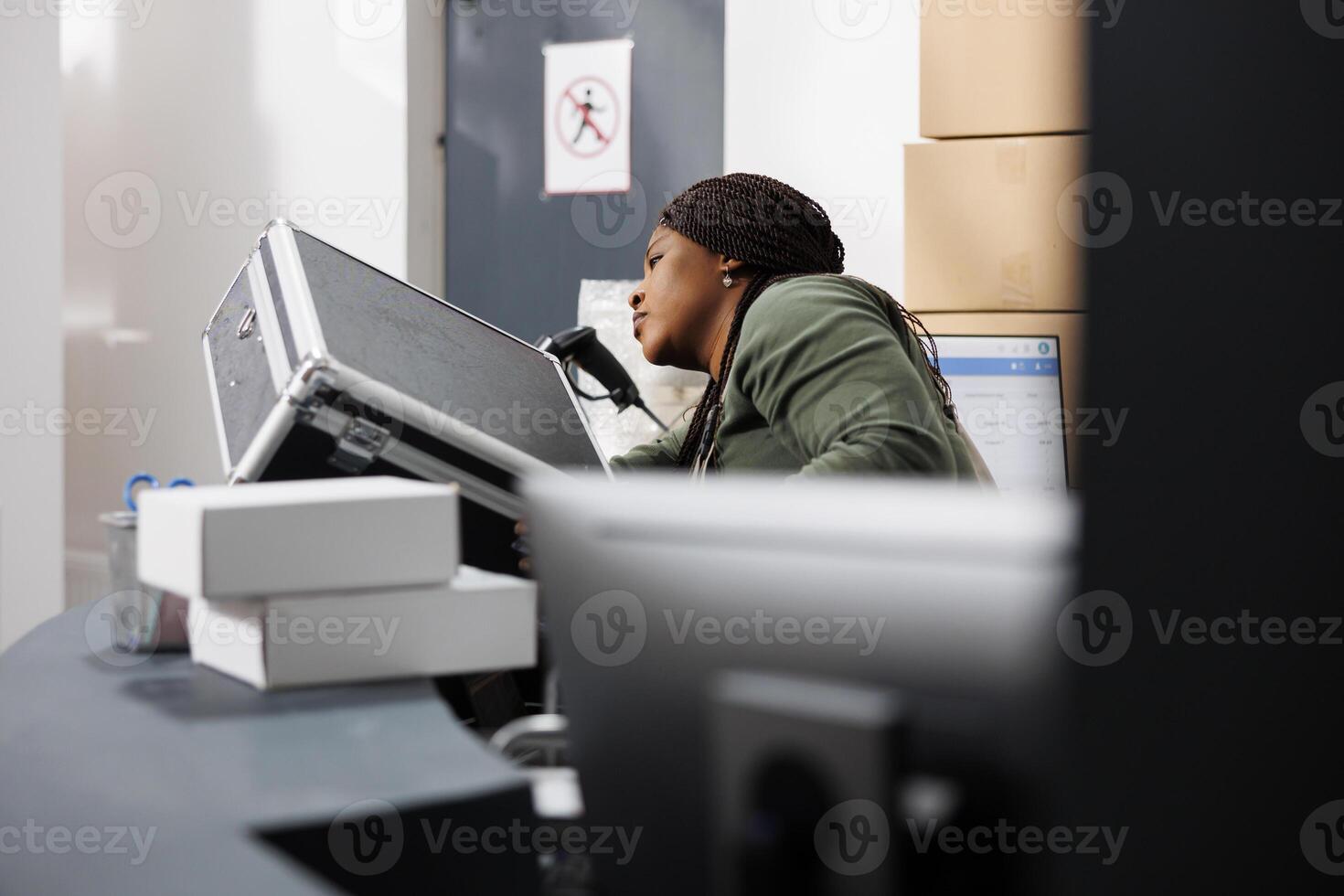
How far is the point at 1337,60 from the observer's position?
0.54 m

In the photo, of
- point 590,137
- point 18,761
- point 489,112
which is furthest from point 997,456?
point 18,761

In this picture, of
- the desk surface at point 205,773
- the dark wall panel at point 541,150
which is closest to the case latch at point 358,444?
the desk surface at point 205,773

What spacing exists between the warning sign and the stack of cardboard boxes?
2.97 feet

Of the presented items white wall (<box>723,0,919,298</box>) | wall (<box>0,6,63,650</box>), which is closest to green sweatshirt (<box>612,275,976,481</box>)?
white wall (<box>723,0,919,298</box>)

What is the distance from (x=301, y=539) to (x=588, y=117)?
7.50 ft

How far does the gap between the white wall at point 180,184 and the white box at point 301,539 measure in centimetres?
223

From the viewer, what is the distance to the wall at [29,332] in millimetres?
2996

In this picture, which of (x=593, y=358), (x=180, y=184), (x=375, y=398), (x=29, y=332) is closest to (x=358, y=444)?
(x=375, y=398)

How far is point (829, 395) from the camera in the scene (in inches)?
53.2

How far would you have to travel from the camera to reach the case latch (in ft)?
3.42

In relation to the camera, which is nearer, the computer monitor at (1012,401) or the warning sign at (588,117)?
the computer monitor at (1012,401)

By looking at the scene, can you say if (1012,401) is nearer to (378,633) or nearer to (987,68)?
(987,68)

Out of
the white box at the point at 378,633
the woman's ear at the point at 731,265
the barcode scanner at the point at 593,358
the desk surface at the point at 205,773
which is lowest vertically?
the desk surface at the point at 205,773

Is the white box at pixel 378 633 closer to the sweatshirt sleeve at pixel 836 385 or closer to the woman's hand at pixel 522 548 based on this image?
the woman's hand at pixel 522 548
